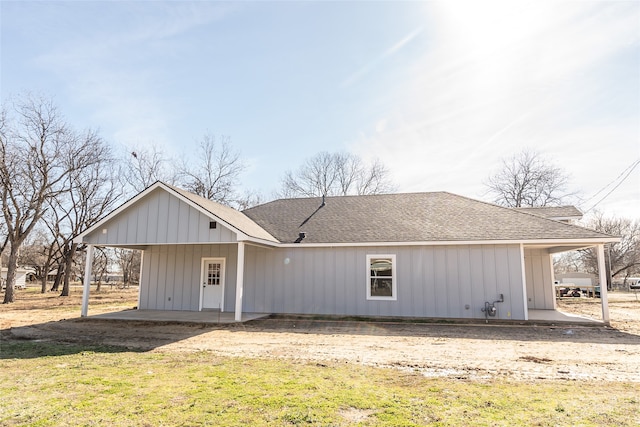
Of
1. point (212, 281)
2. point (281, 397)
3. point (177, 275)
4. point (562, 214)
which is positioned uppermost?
point (562, 214)

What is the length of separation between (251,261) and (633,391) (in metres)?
11.7

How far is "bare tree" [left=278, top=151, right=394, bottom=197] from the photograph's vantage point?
3519 cm

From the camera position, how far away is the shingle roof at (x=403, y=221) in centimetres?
1250

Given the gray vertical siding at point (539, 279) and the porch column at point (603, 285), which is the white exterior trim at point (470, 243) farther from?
the gray vertical siding at point (539, 279)

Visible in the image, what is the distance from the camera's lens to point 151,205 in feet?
41.2

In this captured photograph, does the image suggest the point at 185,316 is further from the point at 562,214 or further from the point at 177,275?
the point at 562,214

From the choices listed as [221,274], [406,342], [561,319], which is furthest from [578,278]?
[406,342]

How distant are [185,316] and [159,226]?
327cm

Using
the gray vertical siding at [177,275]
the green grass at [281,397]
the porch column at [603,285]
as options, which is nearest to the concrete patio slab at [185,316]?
the gray vertical siding at [177,275]

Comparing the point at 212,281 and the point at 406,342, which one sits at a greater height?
the point at 212,281

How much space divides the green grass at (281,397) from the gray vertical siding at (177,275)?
328 inches

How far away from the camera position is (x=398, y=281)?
13.0m

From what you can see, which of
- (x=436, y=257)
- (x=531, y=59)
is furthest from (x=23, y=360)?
(x=531, y=59)

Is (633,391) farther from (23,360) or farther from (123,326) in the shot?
(123,326)
